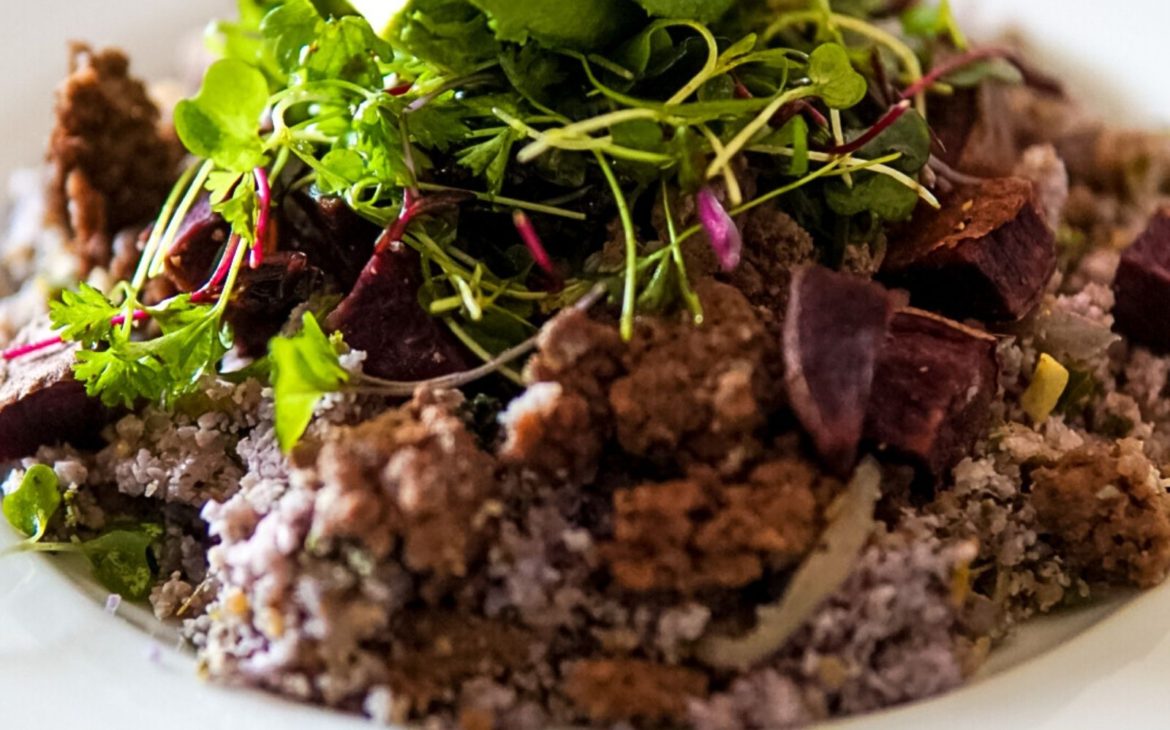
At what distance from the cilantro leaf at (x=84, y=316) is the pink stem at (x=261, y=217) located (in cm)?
28

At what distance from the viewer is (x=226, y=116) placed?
2088mm

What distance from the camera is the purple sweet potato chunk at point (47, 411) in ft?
7.50

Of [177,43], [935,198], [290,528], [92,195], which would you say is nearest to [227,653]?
[290,528]

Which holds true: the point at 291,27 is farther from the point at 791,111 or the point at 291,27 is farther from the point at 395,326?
the point at 791,111

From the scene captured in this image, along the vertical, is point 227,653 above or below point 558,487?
below

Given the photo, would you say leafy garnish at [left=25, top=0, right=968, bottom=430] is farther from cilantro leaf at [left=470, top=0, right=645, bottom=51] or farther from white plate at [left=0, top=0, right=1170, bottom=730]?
white plate at [left=0, top=0, right=1170, bottom=730]

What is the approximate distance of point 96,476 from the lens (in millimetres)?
2289

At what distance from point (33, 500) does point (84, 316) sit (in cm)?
35

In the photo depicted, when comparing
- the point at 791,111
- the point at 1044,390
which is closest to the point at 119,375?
the point at 791,111

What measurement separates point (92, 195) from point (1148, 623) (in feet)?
7.63

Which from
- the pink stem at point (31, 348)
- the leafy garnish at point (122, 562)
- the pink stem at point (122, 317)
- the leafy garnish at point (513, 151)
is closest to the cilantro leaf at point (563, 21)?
the leafy garnish at point (513, 151)

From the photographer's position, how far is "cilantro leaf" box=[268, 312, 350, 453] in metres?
1.86

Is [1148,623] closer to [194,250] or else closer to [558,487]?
[558,487]

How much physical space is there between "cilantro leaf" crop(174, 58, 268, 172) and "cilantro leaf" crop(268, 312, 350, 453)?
0.39 metres
